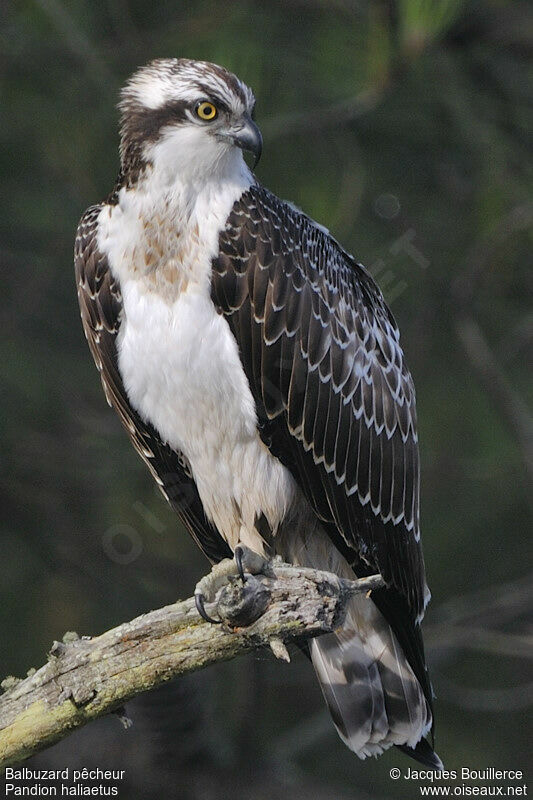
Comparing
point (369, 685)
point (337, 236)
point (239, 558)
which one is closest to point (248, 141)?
point (239, 558)

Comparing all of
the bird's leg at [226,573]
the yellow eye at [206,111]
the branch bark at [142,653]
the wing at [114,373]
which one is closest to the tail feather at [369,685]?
the wing at [114,373]

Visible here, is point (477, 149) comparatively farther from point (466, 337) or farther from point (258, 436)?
point (258, 436)

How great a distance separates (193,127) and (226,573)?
161 centimetres

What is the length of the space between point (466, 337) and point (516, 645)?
1915mm

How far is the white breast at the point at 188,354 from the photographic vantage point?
170 inches

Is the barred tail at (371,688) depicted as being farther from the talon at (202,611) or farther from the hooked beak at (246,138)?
the hooked beak at (246,138)

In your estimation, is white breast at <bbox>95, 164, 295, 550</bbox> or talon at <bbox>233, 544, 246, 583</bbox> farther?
white breast at <bbox>95, 164, 295, 550</bbox>

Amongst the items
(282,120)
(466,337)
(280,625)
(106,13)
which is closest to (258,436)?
(280,625)

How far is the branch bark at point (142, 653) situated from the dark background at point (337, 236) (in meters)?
2.72

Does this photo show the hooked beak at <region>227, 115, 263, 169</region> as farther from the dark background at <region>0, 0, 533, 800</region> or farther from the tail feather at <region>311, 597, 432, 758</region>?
the dark background at <region>0, 0, 533, 800</region>

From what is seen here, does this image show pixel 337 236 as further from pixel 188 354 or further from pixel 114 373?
pixel 188 354

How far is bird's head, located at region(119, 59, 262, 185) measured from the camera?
4.39 meters

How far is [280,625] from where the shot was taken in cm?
364

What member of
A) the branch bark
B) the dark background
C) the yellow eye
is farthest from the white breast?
the dark background
